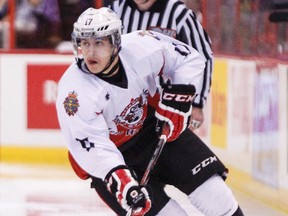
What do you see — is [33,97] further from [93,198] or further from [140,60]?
[140,60]

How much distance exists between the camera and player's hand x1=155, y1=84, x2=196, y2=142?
11.9ft

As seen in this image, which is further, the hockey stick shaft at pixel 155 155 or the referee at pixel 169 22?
the referee at pixel 169 22

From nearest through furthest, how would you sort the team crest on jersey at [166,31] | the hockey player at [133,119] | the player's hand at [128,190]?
the player's hand at [128,190] → the hockey player at [133,119] → the team crest on jersey at [166,31]

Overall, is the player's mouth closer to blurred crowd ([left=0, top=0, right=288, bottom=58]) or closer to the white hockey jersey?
the white hockey jersey

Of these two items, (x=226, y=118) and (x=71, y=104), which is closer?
(x=71, y=104)

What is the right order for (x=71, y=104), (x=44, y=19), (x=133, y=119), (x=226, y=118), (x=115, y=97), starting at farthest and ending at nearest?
(x=44, y=19) → (x=226, y=118) → (x=133, y=119) → (x=115, y=97) → (x=71, y=104)

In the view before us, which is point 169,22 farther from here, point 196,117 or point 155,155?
point 155,155

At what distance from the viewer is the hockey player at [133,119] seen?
11.1 ft

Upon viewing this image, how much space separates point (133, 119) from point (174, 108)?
0.14 meters

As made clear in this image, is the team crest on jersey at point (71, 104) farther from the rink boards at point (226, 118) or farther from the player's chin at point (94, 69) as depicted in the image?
the rink boards at point (226, 118)

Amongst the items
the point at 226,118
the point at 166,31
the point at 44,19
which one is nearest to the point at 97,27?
the point at 166,31

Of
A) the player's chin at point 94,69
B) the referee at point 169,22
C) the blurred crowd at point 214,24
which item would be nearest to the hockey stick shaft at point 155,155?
the player's chin at point 94,69

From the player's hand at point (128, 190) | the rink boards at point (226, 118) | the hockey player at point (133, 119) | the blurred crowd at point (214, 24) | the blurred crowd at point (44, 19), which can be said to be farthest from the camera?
the blurred crowd at point (44, 19)

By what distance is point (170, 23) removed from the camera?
4.49 metres
